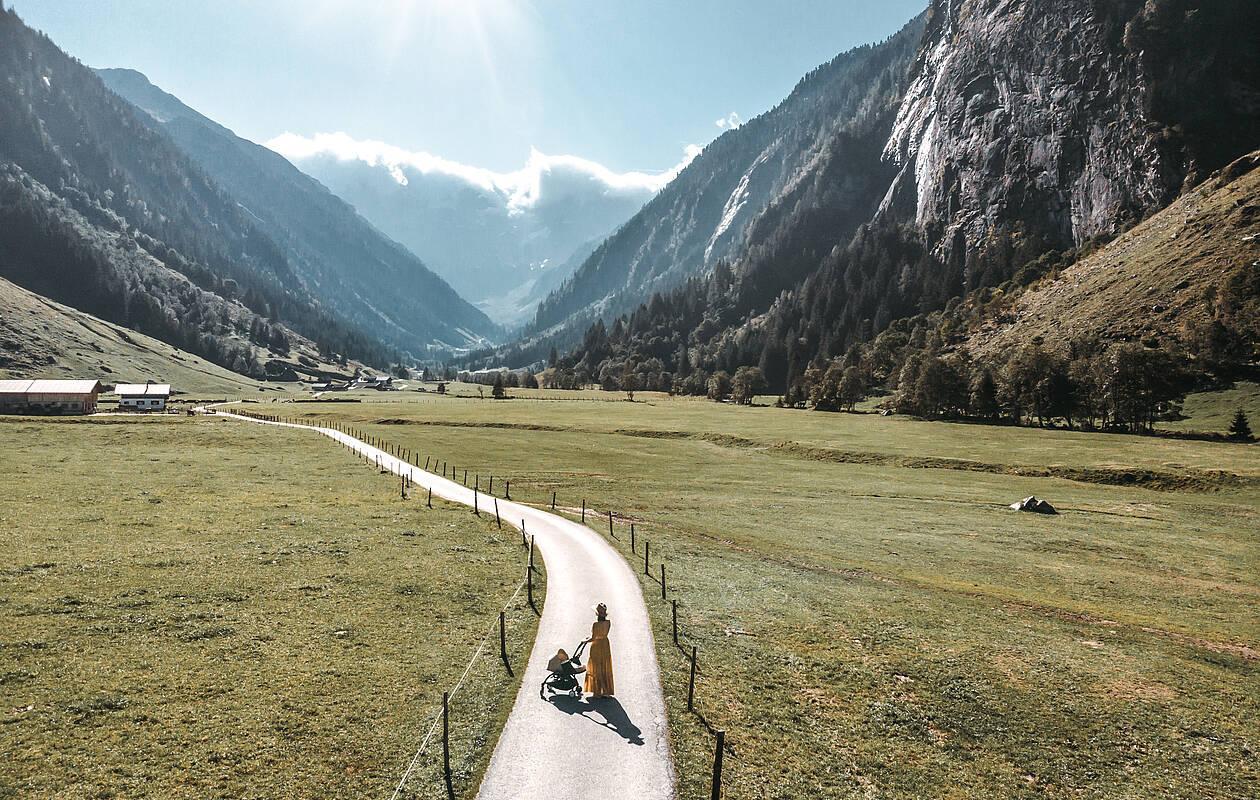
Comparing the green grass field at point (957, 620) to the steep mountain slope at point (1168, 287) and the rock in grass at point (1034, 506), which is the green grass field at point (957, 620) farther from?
the steep mountain slope at point (1168, 287)

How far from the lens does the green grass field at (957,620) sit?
16.2m

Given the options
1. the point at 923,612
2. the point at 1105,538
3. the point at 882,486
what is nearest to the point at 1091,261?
the point at 882,486

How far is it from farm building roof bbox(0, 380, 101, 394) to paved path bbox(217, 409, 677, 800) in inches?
6026

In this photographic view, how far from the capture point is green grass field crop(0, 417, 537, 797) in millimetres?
13859

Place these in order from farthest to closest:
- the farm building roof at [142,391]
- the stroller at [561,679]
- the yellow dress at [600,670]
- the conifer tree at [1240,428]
Result: 1. the farm building roof at [142,391]
2. the conifer tree at [1240,428]
3. the yellow dress at [600,670]
4. the stroller at [561,679]

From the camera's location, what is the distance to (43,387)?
125312mm

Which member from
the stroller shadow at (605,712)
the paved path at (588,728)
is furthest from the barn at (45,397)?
the stroller shadow at (605,712)

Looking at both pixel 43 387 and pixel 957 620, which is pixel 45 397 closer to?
pixel 43 387

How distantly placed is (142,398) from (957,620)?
612 feet

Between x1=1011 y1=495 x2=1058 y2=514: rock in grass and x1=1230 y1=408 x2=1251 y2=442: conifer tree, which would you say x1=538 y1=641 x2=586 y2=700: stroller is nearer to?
x1=1011 y1=495 x2=1058 y2=514: rock in grass

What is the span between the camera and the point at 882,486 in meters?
66.3

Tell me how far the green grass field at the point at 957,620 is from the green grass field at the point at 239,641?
7.78 m

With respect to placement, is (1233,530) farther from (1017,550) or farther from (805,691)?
(805,691)

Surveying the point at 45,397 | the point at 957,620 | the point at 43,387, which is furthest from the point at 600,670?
the point at 43,387
